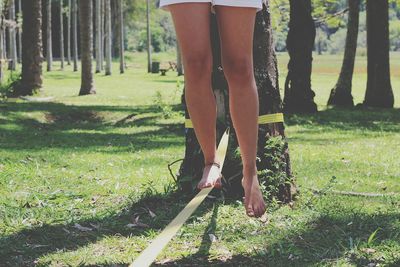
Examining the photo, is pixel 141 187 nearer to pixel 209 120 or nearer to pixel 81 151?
pixel 209 120

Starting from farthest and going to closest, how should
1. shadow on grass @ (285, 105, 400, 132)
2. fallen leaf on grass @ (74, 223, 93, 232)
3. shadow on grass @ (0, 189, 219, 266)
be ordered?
shadow on grass @ (285, 105, 400, 132)
fallen leaf on grass @ (74, 223, 93, 232)
shadow on grass @ (0, 189, 219, 266)

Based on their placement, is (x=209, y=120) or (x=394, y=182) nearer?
(x=209, y=120)

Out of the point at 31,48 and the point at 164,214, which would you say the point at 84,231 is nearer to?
the point at 164,214

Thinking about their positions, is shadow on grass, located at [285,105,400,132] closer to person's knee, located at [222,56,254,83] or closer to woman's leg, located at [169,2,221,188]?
woman's leg, located at [169,2,221,188]

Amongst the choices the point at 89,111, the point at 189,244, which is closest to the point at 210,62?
the point at 189,244

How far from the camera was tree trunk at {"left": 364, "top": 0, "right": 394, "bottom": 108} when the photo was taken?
18.2 m

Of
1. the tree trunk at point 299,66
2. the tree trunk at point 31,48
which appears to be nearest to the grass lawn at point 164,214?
the tree trunk at point 299,66

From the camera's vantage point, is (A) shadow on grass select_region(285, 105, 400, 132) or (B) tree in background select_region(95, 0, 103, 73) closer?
(A) shadow on grass select_region(285, 105, 400, 132)

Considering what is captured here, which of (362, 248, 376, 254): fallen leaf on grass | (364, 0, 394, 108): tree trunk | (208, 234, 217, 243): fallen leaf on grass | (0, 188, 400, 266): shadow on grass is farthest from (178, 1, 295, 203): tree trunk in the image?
(364, 0, 394, 108): tree trunk

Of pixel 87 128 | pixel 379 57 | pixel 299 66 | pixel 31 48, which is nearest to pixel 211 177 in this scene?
pixel 87 128

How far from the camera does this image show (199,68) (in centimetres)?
384

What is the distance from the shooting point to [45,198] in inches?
221

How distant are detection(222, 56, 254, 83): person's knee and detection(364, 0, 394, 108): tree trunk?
596 inches

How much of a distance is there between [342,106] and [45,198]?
558 inches
